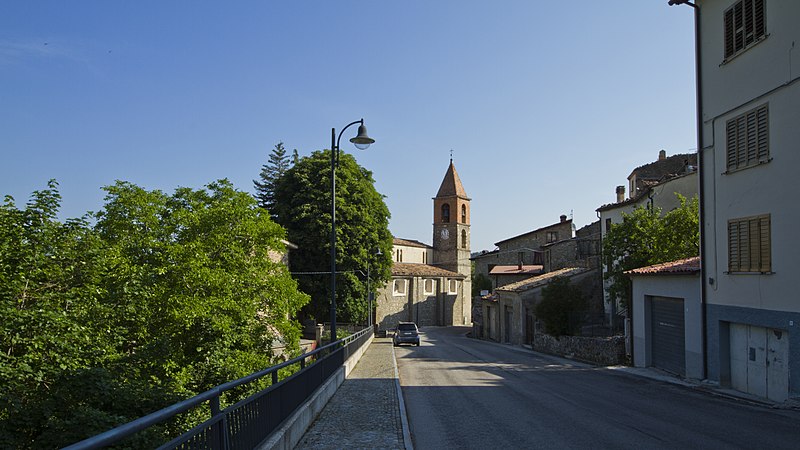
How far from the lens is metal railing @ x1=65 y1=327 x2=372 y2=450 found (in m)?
3.76

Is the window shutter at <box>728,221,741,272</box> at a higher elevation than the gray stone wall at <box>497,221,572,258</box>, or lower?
lower

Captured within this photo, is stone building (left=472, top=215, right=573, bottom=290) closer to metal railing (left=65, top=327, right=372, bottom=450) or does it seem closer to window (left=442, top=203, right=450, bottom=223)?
window (left=442, top=203, right=450, bottom=223)

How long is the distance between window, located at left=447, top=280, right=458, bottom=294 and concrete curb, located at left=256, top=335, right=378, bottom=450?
6178cm

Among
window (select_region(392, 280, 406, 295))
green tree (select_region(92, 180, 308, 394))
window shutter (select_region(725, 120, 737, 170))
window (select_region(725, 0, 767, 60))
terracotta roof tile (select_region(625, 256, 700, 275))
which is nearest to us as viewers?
window (select_region(725, 0, 767, 60))

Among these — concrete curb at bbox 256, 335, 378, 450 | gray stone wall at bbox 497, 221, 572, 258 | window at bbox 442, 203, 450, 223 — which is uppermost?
window at bbox 442, 203, 450, 223

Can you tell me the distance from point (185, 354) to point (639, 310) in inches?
659

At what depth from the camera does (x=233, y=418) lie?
6070 mm

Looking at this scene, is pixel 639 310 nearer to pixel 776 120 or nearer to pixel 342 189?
pixel 776 120

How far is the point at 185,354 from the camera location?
20.4m

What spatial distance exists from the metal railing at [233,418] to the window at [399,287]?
60.0 meters

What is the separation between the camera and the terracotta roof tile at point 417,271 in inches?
2822

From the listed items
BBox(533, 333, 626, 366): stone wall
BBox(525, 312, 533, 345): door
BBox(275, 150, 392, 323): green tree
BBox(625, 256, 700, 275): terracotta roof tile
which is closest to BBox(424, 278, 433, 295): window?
BBox(275, 150, 392, 323): green tree

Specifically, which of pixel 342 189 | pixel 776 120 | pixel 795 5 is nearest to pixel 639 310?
pixel 776 120

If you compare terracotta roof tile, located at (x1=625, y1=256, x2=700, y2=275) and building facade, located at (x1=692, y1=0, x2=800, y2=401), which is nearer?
building facade, located at (x1=692, y1=0, x2=800, y2=401)
